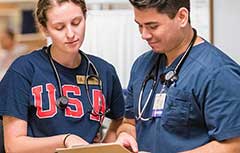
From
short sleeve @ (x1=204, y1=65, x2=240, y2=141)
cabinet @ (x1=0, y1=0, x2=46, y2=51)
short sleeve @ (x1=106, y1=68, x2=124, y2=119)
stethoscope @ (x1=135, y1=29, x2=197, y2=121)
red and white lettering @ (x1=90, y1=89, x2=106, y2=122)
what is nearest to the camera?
short sleeve @ (x1=204, y1=65, x2=240, y2=141)

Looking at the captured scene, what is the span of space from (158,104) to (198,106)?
16 cm

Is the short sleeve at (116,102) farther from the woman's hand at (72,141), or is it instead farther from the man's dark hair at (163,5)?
the man's dark hair at (163,5)

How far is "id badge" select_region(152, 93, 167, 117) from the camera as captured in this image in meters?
1.44

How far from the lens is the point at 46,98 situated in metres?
1.64

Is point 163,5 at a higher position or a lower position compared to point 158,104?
higher

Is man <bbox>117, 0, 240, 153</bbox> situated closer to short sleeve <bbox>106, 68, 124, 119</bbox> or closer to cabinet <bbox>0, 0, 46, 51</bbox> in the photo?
short sleeve <bbox>106, 68, 124, 119</bbox>

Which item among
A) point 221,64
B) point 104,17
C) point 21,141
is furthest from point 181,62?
point 104,17

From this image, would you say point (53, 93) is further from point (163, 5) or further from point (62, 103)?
point (163, 5)

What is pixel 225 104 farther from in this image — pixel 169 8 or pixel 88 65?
pixel 88 65

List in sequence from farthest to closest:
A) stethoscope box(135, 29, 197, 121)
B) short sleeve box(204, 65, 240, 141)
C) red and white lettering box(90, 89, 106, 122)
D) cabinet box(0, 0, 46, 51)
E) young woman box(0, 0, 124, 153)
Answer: cabinet box(0, 0, 46, 51) < red and white lettering box(90, 89, 106, 122) < young woman box(0, 0, 124, 153) < stethoscope box(135, 29, 197, 121) < short sleeve box(204, 65, 240, 141)

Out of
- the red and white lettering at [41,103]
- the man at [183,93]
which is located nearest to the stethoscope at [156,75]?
the man at [183,93]

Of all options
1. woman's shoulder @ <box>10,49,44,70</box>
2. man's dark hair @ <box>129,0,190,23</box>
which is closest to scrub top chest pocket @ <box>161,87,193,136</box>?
man's dark hair @ <box>129,0,190,23</box>

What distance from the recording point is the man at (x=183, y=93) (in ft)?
4.26

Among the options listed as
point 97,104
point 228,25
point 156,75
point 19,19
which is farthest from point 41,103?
point 228,25
